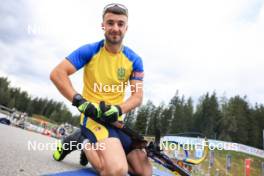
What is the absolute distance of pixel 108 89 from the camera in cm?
339

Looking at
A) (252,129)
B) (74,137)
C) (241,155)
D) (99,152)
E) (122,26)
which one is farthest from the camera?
(252,129)

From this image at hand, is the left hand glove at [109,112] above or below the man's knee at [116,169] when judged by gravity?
above

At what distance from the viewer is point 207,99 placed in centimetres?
7806

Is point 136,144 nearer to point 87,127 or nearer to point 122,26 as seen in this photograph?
point 87,127

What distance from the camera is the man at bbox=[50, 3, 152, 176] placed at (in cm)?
279

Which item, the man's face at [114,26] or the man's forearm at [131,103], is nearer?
the man's forearm at [131,103]

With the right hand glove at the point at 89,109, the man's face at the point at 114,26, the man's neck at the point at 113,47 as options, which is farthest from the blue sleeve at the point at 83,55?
the right hand glove at the point at 89,109

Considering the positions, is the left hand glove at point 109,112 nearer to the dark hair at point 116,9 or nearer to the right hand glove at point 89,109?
the right hand glove at point 89,109

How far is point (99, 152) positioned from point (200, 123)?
75.3 m

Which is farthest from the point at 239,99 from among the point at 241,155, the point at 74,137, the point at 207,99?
the point at 74,137

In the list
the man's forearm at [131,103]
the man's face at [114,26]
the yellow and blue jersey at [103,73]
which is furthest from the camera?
the yellow and blue jersey at [103,73]

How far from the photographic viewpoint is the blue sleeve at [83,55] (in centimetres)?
314

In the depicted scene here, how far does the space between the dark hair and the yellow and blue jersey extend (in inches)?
16.9

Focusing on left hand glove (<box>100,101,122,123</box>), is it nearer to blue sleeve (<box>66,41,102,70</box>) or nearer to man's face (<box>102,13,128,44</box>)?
blue sleeve (<box>66,41,102,70</box>)
